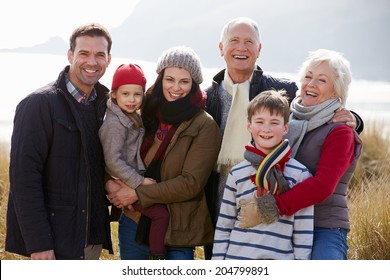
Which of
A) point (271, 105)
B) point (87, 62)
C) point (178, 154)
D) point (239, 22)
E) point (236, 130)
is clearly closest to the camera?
point (271, 105)

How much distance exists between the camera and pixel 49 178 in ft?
12.0

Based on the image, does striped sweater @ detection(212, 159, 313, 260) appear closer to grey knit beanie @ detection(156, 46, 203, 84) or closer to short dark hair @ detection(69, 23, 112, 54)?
grey knit beanie @ detection(156, 46, 203, 84)

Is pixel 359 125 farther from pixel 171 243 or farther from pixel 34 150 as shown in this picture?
pixel 34 150

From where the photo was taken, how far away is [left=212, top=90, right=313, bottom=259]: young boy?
3.47 meters

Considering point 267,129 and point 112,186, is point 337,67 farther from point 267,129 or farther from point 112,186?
point 112,186

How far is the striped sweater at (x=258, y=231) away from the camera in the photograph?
348 cm

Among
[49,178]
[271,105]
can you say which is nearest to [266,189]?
[271,105]

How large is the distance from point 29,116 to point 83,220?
693mm

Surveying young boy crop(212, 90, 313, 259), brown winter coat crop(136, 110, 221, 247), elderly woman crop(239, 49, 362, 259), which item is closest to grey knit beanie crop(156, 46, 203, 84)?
brown winter coat crop(136, 110, 221, 247)

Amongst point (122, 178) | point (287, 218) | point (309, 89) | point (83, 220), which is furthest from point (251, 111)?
point (83, 220)

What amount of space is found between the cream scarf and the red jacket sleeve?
27.9 inches

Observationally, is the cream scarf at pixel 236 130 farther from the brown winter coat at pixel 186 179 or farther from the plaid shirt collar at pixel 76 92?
the plaid shirt collar at pixel 76 92

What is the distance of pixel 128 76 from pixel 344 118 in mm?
1351

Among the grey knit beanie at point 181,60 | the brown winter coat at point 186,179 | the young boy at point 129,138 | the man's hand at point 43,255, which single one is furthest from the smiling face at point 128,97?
the man's hand at point 43,255
